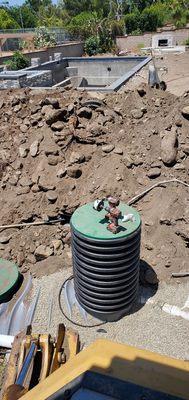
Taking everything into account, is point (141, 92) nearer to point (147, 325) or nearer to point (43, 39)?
point (147, 325)

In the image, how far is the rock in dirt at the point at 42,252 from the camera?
5.83 meters

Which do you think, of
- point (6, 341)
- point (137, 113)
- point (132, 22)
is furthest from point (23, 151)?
point (132, 22)

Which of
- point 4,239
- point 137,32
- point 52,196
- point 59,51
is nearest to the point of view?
point 4,239

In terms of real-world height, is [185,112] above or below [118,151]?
above

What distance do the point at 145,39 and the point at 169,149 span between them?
105 feet

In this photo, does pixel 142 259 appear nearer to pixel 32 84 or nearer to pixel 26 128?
pixel 26 128

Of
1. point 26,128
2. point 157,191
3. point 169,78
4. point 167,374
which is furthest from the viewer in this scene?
point 169,78

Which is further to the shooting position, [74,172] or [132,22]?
[132,22]

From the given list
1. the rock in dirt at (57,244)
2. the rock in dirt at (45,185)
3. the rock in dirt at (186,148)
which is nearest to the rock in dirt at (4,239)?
the rock in dirt at (57,244)

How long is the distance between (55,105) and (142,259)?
3.97 m

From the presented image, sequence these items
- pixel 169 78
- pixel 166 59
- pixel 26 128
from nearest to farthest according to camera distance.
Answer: pixel 26 128, pixel 169 78, pixel 166 59

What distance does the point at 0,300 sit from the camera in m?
5.25

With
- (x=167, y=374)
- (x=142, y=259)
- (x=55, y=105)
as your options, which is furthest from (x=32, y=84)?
(x=167, y=374)

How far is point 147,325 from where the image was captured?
4.72 meters
